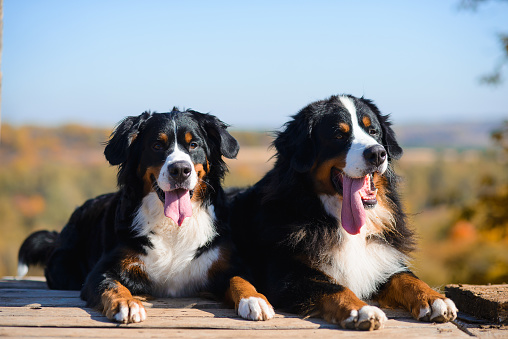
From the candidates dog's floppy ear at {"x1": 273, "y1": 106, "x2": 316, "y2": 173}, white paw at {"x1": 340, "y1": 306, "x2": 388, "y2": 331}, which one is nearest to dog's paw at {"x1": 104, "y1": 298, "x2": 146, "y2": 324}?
white paw at {"x1": 340, "y1": 306, "x2": 388, "y2": 331}

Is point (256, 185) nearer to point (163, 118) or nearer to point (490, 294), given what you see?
point (163, 118)

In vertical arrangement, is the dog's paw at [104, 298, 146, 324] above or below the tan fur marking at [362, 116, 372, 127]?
below

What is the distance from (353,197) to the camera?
3.41 m

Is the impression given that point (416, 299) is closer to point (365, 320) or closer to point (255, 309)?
point (365, 320)

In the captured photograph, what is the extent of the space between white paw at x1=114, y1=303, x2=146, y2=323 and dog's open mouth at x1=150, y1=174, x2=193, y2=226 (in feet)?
2.27

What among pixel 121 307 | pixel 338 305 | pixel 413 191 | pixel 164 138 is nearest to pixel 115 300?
pixel 121 307

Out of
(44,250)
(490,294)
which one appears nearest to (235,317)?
(490,294)

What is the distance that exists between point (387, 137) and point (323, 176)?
25.0 inches

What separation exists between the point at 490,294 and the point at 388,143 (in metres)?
1.23

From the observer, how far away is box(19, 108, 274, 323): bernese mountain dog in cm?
339

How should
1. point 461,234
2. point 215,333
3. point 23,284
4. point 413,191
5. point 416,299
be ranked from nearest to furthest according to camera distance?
point 215,333 → point 416,299 → point 23,284 → point 461,234 → point 413,191

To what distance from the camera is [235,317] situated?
3059mm

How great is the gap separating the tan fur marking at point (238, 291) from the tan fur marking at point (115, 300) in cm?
58

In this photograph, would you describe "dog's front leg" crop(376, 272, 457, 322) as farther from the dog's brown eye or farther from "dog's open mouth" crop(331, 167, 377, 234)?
the dog's brown eye
